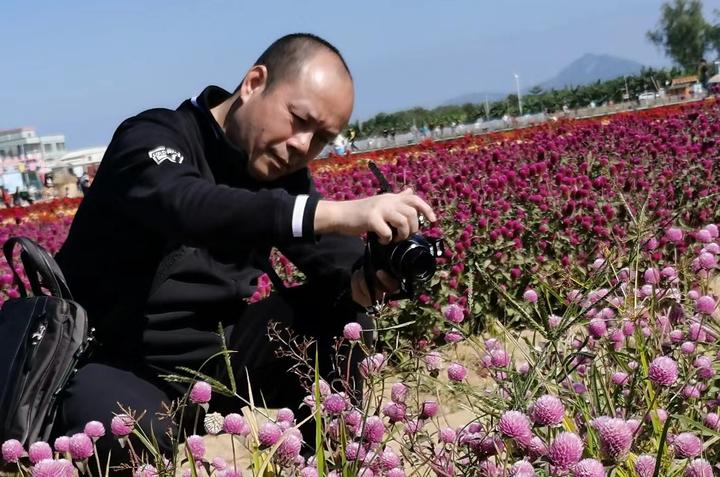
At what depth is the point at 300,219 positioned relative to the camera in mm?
1709

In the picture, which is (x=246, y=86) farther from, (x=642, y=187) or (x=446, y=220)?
(x=642, y=187)

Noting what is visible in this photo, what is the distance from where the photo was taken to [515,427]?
1.05m

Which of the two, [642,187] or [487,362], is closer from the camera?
[487,362]

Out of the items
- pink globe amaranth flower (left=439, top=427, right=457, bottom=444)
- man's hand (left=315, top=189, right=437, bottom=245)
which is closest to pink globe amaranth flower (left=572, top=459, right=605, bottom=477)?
pink globe amaranth flower (left=439, top=427, right=457, bottom=444)

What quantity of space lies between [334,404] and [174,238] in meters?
0.75

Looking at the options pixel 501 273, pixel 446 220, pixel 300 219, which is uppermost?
pixel 300 219

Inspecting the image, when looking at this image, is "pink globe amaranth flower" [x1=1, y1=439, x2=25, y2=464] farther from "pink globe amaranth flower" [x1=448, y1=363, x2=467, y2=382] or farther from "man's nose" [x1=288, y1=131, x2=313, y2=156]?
"man's nose" [x1=288, y1=131, x2=313, y2=156]

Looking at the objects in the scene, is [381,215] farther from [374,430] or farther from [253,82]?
[253,82]

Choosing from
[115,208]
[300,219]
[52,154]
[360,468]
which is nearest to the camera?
[360,468]

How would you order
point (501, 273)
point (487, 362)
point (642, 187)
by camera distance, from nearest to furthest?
point (487, 362)
point (501, 273)
point (642, 187)

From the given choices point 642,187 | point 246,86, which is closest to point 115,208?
point 246,86

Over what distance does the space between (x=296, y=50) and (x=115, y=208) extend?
0.57 metres

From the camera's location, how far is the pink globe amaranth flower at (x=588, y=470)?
3.06ft

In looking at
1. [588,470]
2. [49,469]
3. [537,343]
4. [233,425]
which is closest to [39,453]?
[49,469]
